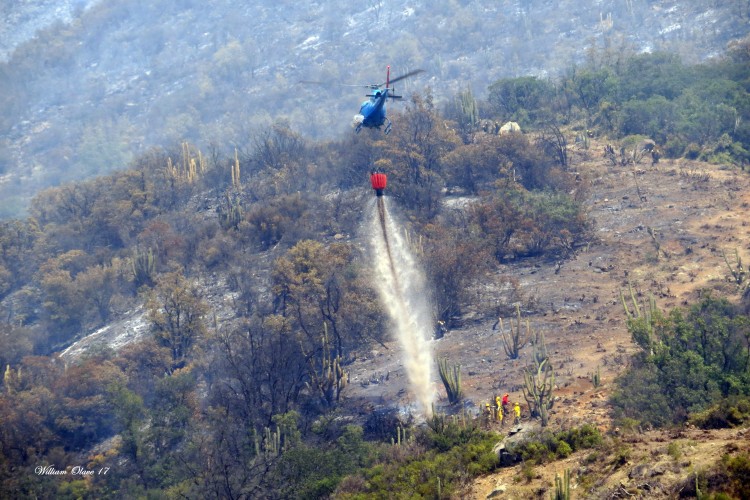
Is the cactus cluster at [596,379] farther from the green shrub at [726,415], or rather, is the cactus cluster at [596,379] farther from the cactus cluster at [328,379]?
the cactus cluster at [328,379]

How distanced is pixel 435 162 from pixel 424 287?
14.1m

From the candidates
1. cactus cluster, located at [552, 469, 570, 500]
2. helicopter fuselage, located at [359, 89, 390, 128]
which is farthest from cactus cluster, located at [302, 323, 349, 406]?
cactus cluster, located at [552, 469, 570, 500]

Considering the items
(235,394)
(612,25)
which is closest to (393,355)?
(235,394)

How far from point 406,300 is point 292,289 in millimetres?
Answer: 5245

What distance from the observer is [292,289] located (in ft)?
124

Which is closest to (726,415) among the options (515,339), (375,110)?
(515,339)

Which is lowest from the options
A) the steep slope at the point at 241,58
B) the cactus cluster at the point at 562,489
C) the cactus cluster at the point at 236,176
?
the cactus cluster at the point at 562,489

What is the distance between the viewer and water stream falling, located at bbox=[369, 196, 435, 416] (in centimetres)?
3303

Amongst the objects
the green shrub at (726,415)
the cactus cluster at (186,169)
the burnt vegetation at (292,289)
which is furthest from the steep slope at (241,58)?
the green shrub at (726,415)

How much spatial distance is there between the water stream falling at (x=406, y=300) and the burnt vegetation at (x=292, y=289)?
0.77 metres

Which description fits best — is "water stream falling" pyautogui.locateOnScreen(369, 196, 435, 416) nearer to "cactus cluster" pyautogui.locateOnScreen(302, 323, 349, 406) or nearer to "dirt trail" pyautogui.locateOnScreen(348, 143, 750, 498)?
"dirt trail" pyautogui.locateOnScreen(348, 143, 750, 498)

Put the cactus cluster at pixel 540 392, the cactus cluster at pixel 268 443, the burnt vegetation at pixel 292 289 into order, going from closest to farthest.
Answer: the cactus cluster at pixel 540 392
the burnt vegetation at pixel 292 289
the cactus cluster at pixel 268 443

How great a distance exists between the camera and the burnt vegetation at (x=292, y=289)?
26484mm

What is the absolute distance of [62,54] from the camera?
107188 mm
